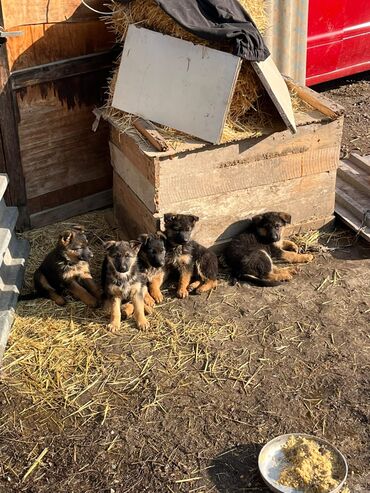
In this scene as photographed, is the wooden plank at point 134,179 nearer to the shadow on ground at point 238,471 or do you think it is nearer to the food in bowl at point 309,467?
the shadow on ground at point 238,471

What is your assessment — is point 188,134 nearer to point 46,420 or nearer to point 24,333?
point 24,333

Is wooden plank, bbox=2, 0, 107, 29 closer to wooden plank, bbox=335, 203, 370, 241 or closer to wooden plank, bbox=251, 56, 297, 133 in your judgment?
wooden plank, bbox=251, 56, 297, 133

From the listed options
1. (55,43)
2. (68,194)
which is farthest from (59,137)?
(55,43)

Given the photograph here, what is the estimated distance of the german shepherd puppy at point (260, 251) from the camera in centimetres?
778

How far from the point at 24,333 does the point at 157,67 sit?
3.08 metres

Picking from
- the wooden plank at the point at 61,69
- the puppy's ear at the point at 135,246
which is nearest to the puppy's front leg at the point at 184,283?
the puppy's ear at the point at 135,246

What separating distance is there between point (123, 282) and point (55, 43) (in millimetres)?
2991

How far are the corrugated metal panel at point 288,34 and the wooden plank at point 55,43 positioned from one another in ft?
8.39

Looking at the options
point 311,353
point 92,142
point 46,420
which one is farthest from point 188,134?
point 46,420

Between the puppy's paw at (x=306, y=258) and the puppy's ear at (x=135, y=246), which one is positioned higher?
the puppy's ear at (x=135, y=246)

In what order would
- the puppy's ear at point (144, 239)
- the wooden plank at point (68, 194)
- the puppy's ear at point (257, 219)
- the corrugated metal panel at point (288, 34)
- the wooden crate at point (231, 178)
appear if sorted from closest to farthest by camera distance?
the puppy's ear at point (144, 239)
the wooden crate at point (231, 178)
the puppy's ear at point (257, 219)
the wooden plank at point (68, 194)
the corrugated metal panel at point (288, 34)

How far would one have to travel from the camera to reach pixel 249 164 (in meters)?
7.76

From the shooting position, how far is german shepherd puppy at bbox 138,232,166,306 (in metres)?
7.24

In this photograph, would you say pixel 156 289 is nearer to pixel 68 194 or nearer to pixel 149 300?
pixel 149 300
